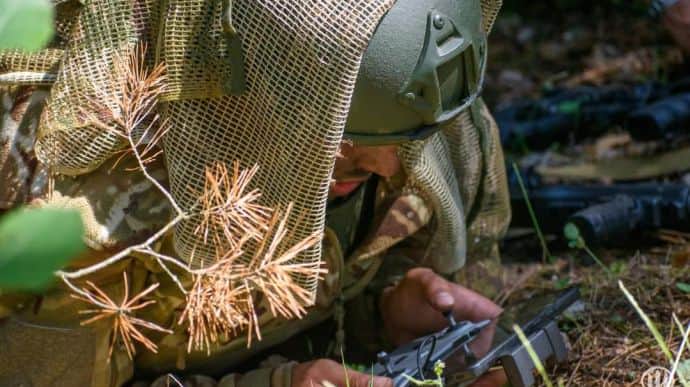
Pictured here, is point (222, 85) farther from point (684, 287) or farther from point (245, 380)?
point (684, 287)

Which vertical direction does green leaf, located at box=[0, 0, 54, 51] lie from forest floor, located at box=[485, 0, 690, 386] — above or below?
above

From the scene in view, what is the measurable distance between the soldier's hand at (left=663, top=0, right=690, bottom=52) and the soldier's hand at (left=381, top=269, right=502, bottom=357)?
1.13m

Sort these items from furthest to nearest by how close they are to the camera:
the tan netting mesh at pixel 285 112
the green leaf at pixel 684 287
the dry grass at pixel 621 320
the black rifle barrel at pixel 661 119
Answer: the black rifle barrel at pixel 661 119
the green leaf at pixel 684 287
the dry grass at pixel 621 320
the tan netting mesh at pixel 285 112

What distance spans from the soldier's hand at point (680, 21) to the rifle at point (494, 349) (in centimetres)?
110

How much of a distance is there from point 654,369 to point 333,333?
0.82 metres

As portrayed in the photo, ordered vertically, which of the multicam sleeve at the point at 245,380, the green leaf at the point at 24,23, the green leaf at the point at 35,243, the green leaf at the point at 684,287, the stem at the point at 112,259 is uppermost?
the green leaf at the point at 24,23

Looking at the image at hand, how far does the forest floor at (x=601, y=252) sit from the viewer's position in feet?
7.60

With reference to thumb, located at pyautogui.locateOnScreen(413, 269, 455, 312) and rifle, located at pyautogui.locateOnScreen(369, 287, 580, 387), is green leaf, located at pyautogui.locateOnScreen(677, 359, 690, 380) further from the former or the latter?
Result: thumb, located at pyautogui.locateOnScreen(413, 269, 455, 312)

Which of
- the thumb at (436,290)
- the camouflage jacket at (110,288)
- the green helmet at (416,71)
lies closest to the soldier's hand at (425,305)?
the thumb at (436,290)

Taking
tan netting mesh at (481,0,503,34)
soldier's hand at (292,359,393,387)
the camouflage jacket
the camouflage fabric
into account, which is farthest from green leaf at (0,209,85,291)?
tan netting mesh at (481,0,503,34)

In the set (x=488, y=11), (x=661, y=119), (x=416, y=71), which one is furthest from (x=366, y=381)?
(x=661, y=119)

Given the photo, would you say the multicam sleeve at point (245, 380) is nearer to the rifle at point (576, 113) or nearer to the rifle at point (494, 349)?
the rifle at point (494, 349)

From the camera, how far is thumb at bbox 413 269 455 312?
228cm

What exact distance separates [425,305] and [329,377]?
0.45m
